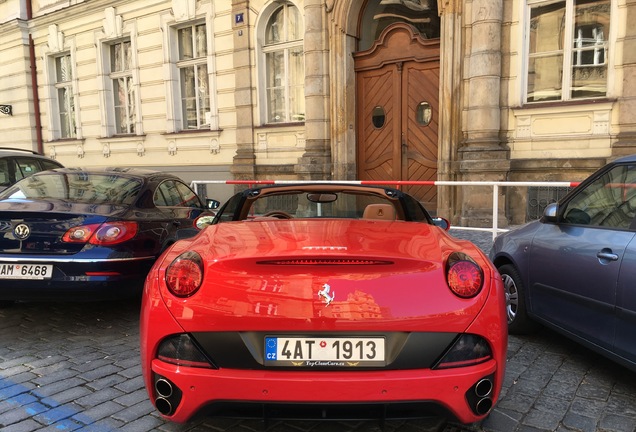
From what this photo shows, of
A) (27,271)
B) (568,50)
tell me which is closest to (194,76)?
(568,50)

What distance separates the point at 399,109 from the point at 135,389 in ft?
28.7

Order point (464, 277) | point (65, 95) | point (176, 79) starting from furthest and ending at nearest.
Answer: point (65, 95), point (176, 79), point (464, 277)

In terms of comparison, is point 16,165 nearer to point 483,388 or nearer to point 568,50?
point 483,388

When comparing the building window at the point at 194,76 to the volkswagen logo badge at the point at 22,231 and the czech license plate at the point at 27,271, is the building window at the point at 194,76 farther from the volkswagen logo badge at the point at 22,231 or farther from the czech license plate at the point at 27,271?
the czech license plate at the point at 27,271

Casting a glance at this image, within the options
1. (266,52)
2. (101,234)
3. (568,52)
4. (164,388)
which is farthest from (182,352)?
(266,52)

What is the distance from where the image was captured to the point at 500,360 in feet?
7.26

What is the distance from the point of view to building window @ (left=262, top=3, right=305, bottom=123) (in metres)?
11.9

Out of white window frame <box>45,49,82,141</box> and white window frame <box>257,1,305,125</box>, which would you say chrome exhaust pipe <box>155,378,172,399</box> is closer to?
white window frame <box>257,1,305,125</box>

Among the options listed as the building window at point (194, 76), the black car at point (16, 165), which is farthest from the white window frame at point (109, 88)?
the black car at point (16, 165)

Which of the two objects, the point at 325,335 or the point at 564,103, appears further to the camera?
the point at 564,103

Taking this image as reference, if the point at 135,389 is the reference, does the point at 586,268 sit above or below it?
above

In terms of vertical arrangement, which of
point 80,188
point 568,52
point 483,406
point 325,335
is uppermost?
point 568,52

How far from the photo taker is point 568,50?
858 centimetres

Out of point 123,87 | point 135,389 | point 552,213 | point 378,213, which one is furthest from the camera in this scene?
point 123,87
